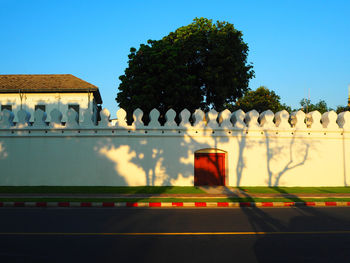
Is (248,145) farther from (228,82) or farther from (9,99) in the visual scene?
(9,99)

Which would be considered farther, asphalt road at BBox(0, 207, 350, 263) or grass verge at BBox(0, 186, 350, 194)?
grass verge at BBox(0, 186, 350, 194)

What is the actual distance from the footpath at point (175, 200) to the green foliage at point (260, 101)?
150ft

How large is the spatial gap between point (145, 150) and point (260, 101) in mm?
46358

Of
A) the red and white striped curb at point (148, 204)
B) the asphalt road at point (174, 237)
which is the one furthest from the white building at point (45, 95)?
the asphalt road at point (174, 237)

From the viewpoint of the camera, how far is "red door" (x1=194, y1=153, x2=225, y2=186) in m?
16.8

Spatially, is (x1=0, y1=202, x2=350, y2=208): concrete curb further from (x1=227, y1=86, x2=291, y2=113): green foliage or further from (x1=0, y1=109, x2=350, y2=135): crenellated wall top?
(x1=227, y1=86, x2=291, y2=113): green foliage

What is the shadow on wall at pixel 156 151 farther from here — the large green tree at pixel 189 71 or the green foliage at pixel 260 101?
the green foliage at pixel 260 101

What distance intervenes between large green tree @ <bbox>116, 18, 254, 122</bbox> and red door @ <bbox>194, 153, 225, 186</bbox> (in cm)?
945

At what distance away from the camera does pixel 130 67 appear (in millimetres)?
26688

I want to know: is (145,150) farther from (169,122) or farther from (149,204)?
(149,204)

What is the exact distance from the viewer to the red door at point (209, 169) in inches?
661

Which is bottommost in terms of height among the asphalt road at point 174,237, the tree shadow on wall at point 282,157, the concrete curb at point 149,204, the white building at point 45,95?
the concrete curb at point 149,204

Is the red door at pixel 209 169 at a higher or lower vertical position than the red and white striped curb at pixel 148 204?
higher

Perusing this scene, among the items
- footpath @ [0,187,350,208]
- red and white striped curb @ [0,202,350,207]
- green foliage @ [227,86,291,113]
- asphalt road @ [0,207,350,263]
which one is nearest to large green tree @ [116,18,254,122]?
footpath @ [0,187,350,208]
